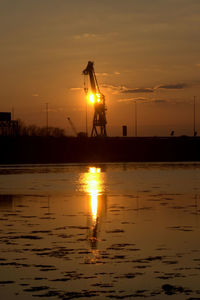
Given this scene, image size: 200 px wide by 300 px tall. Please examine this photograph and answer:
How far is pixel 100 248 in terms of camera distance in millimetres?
18516

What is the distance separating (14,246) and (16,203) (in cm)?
1421

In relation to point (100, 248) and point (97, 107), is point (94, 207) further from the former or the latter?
point (97, 107)

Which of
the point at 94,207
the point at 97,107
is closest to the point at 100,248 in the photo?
the point at 94,207

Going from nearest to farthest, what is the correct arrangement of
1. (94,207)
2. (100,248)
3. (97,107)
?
(100,248)
(94,207)
(97,107)

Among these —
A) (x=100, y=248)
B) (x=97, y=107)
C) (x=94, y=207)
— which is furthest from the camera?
(x=97, y=107)

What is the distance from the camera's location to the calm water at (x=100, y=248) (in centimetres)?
1377

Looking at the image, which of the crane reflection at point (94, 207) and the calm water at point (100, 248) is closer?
the calm water at point (100, 248)

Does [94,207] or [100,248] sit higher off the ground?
[94,207]

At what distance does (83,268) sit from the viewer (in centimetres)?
1566

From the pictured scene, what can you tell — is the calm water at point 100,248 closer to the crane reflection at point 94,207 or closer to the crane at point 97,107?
the crane reflection at point 94,207

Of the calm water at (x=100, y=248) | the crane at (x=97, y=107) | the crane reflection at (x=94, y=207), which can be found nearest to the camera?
the calm water at (x=100, y=248)

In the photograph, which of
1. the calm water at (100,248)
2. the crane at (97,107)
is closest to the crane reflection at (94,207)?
the calm water at (100,248)

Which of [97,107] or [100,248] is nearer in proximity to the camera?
[100,248]

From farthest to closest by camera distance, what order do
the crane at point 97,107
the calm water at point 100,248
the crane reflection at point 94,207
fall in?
the crane at point 97,107
the crane reflection at point 94,207
the calm water at point 100,248
